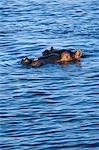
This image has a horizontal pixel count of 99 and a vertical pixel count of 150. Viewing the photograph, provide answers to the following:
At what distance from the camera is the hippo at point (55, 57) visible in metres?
24.1

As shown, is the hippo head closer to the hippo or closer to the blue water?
the hippo

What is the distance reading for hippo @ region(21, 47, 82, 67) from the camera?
24.1 meters

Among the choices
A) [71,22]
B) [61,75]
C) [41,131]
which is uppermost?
[71,22]

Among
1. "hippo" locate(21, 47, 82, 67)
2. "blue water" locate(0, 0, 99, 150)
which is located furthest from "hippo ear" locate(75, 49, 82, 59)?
"blue water" locate(0, 0, 99, 150)

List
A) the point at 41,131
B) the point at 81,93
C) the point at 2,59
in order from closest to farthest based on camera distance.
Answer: the point at 41,131
the point at 81,93
the point at 2,59

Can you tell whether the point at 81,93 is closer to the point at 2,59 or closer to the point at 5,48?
the point at 2,59

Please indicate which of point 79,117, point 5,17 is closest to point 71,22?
point 5,17

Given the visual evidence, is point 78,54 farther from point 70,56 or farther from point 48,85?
point 48,85

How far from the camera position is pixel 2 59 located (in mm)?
25391

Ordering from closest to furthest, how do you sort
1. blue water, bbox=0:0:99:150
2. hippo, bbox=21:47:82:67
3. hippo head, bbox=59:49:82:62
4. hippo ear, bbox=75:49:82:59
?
1. blue water, bbox=0:0:99:150
2. hippo, bbox=21:47:82:67
3. hippo head, bbox=59:49:82:62
4. hippo ear, bbox=75:49:82:59

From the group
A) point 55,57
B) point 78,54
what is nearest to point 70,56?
point 78,54

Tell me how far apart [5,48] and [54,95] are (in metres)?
6.99

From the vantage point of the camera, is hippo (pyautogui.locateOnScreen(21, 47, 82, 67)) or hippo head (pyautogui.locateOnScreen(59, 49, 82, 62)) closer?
hippo (pyautogui.locateOnScreen(21, 47, 82, 67))

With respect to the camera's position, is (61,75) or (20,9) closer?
(61,75)
